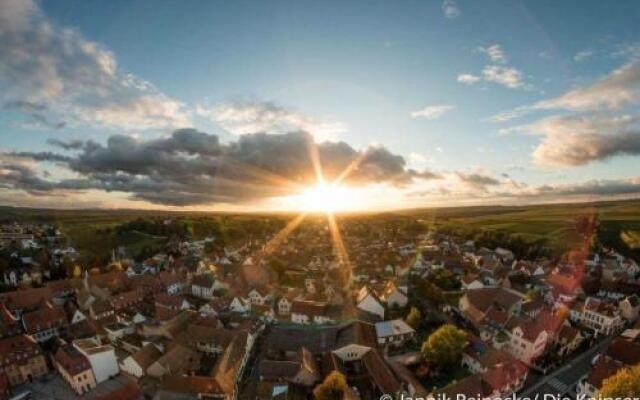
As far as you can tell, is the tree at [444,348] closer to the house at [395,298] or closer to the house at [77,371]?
the house at [395,298]

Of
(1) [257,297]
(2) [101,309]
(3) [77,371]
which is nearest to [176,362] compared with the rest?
(3) [77,371]

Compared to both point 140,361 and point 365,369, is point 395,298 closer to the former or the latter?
point 365,369

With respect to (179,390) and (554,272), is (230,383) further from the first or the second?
(554,272)

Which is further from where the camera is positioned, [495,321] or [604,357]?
[495,321]

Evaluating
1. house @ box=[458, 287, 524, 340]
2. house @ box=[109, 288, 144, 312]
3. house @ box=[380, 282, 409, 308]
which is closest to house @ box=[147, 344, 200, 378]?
house @ box=[109, 288, 144, 312]

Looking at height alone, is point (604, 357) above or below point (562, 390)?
above

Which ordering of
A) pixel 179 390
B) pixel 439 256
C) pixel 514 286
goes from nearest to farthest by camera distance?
pixel 179 390, pixel 514 286, pixel 439 256

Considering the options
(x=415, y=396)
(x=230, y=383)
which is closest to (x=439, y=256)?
(x=415, y=396)

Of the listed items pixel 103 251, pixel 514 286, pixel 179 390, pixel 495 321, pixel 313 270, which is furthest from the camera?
pixel 103 251
